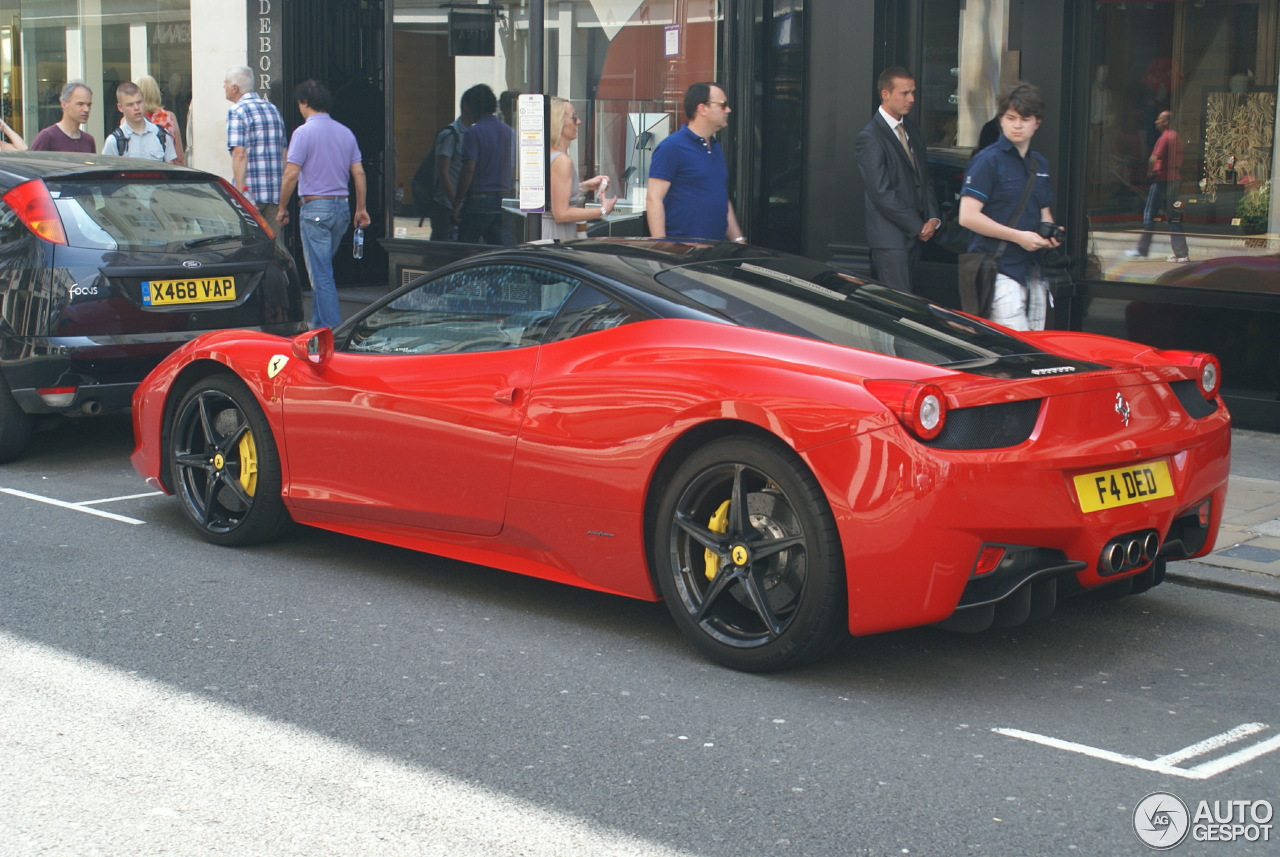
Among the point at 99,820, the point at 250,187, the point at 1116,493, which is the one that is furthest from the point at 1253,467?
the point at 250,187

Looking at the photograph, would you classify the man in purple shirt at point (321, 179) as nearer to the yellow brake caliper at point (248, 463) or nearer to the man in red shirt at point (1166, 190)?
the yellow brake caliper at point (248, 463)

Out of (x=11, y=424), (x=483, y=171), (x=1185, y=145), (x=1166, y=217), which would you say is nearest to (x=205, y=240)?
(x=11, y=424)

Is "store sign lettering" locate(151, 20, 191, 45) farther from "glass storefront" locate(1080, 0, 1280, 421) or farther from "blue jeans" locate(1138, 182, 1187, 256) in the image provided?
"blue jeans" locate(1138, 182, 1187, 256)

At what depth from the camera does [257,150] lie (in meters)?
11.8

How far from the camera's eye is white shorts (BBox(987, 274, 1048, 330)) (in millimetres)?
7691

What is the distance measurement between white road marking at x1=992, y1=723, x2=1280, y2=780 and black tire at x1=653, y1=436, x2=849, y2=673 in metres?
0.63

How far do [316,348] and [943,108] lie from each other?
18.9 feet

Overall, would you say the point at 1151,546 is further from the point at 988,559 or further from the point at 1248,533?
the point at 1248,533

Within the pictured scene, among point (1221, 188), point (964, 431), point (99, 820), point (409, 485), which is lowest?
point (99, 820)

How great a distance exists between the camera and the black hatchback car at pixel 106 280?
25.5ft

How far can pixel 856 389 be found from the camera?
4.30 meters

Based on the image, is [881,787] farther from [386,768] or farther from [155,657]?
[155,657]

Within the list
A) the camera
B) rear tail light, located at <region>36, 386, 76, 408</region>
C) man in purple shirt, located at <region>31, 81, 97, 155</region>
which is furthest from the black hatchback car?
man in purple shirt, located at <region>31, 81, 97, 155</region>

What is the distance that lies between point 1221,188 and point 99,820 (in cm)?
756
